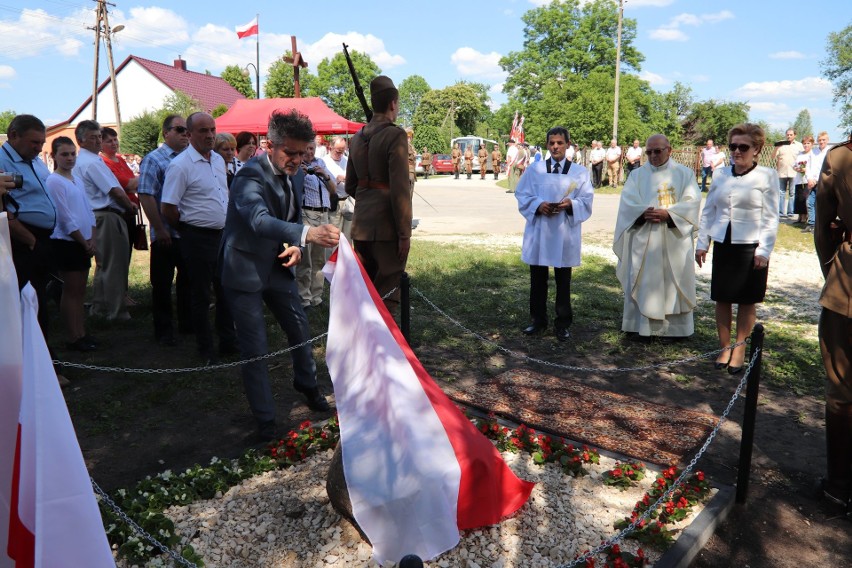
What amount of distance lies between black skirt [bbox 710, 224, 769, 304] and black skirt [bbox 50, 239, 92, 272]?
598 centimetres

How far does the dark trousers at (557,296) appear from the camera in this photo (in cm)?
709

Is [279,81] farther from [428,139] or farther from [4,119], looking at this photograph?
[4,119]

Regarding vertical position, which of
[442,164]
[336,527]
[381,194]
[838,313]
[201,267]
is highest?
[442,164]

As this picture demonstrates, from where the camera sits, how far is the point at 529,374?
6035 millimetres

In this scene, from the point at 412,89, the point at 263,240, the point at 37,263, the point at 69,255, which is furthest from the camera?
the point at 412,89

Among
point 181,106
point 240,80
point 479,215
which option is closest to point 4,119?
point 240,80

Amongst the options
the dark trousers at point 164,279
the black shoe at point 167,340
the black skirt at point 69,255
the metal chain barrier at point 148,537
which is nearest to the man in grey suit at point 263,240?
the metal chain barrier at point 148,537

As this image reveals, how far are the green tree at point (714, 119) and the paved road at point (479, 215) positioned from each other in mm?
36779

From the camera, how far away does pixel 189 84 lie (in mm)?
55594

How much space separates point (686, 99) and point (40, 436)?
72.9 meters

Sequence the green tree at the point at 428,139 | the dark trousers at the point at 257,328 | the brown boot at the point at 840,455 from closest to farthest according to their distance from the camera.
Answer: the brown boot at the point at 840,455
the dark trousers at the point at 257,328
the green tree at the point at 428,139

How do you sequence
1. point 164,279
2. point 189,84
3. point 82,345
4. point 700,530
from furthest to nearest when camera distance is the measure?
1. point 189,84
2. point 164,279
3. point 82,345
4. point 700,530

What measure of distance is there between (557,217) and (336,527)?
447 centimetres

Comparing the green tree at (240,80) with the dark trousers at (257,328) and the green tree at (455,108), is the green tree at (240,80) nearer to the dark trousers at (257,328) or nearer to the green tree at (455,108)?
the green tree at (455,108)
